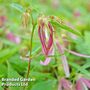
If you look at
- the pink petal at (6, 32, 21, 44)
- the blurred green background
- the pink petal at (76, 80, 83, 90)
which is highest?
the pink petal at (6, 32, 21, 44)

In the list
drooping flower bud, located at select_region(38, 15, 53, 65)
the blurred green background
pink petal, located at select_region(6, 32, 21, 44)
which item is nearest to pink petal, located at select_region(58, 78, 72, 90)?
the blurred green background

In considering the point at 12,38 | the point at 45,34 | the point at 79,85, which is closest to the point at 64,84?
the point at 79,85

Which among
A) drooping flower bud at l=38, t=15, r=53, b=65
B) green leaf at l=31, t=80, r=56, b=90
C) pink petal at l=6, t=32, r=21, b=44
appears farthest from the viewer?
pink petal at l=6, t=32, r=21, b=44

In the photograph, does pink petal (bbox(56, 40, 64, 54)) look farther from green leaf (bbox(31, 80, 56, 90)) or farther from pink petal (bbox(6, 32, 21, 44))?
pink petal (bbox(6, 32, 21, 44))

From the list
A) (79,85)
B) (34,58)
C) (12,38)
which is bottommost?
(79,85)

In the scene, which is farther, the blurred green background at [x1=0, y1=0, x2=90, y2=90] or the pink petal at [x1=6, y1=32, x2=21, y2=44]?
the pink petal at [x1=6, y1=32, x2=21, y2=44]

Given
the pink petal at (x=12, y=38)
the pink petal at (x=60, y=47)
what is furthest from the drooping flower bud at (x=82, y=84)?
the pink petal at (x=12, y=38)

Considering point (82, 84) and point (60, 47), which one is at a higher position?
point (60, 47)

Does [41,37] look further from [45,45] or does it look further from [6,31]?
[6,31]

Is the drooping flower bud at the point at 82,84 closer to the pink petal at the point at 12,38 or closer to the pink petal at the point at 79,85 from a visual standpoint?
the pink petal at the point at 79,85

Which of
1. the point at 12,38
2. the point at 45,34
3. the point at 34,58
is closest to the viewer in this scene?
the point at 45,34

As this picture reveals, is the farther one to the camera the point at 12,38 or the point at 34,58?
the point at 12,38

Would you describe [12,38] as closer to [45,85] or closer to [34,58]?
[34,58]
